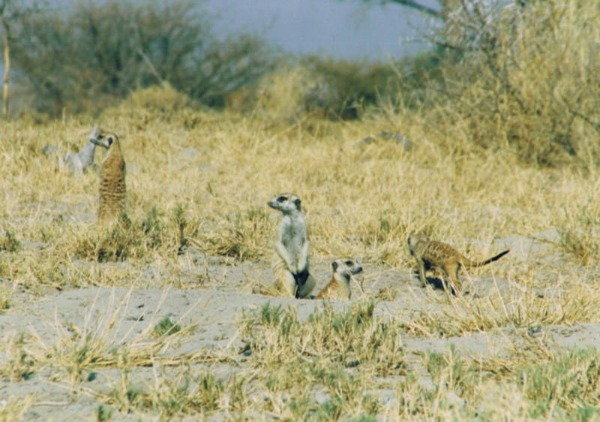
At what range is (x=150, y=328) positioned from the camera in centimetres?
330

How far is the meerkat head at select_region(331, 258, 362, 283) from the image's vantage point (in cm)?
457

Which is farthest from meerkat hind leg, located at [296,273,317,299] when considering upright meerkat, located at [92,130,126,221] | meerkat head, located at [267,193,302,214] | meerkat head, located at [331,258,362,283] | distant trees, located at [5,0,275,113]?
distant trees, located at [5,0,275,113]

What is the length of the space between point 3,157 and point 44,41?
1352 centimetres

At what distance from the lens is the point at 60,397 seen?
9.14 feet

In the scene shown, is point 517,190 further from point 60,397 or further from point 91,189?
point 60,397

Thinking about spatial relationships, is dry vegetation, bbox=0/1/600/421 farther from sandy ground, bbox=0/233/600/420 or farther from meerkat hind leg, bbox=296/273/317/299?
meerkat hind leg, bbox=296/273/317/299

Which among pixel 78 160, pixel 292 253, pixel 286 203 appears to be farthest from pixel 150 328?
pixel 78 160

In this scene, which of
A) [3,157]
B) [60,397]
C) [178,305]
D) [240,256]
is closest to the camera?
[60,397]

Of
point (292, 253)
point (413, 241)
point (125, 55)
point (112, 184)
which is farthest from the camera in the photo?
point (125, 55)

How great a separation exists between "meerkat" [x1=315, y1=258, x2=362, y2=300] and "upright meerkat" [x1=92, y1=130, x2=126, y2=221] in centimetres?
A: 173

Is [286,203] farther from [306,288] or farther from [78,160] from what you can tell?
[78,160]

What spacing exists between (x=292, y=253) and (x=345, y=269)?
306 mm

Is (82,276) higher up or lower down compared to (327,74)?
lower down

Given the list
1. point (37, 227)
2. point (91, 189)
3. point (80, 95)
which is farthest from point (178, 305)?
point (80, 95)
